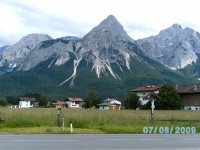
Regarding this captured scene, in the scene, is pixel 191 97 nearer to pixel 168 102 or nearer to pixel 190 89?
pixel 190 89

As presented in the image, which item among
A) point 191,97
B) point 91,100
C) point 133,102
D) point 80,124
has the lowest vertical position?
point 80,124

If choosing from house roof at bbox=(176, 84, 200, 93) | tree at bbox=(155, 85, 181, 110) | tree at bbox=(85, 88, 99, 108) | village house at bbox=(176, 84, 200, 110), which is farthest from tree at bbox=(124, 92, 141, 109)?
tree at bbox=(85, 88, 99, 108)

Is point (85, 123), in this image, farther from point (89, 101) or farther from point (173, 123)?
point (89, 101)

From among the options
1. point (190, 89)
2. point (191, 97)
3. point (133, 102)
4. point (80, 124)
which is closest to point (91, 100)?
point (133, 102)

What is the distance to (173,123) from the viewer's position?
33.3 metres

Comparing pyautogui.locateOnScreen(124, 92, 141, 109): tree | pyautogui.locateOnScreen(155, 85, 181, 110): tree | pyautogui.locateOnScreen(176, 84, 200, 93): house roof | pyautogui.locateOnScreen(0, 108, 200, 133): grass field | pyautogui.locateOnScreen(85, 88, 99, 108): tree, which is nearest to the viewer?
pyautogui.locateOnScreen(0, 108, 200, 133): grass field

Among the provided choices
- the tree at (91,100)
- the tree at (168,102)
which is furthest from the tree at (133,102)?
the tree at (91,100)

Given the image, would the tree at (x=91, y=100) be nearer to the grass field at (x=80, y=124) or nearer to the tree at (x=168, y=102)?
the tree at (x=168, y=102)

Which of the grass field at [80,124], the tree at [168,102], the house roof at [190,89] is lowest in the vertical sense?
the grass field at [80,124]

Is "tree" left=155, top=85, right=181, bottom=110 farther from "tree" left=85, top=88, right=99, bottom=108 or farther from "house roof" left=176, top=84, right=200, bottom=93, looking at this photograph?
"tree" left=85, top=88, right=99, bottom=108

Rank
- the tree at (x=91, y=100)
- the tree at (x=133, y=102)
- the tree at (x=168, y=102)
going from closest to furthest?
the tree at (x=168, y=102), the tree at (x=133, y=102), the tree at (x=91, y=100)

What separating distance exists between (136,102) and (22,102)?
238 feet

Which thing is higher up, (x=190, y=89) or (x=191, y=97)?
(x=190, y=89)

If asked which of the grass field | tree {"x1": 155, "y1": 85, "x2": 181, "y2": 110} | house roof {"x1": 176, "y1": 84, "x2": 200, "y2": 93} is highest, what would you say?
house roof {"x1": 176, "y1": 84, "x2": 200, "y2": 93}
